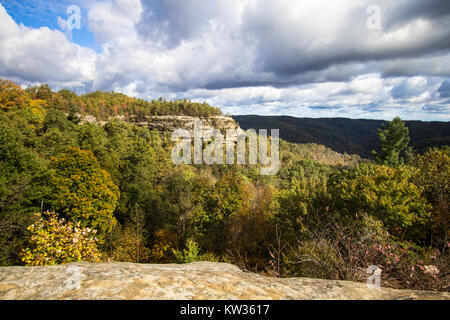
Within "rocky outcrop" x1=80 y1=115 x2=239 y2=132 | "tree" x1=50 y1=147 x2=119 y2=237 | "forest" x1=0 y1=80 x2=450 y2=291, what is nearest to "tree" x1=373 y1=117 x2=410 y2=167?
"forest" x1=0 y1=80 x2=450 y2=291

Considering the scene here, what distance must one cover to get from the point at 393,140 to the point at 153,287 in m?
49.2

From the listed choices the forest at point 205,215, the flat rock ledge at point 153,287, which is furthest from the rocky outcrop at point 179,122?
the flat rock ledge at point 153,287

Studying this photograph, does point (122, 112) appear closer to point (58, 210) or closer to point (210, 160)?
point (210, 160)

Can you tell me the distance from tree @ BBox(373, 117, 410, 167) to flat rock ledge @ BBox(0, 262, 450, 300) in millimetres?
44568

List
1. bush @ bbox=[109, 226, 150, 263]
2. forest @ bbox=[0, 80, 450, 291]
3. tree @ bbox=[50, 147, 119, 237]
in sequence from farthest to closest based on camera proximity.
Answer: bush @ bbox=[109, 226, 150, 263] → tree @ bbox=[50, 147, 119, 237] → forest @ bbox=[0, 80, 450, 291]

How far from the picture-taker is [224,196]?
23297 mm

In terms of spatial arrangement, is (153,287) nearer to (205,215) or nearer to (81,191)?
(81,191)

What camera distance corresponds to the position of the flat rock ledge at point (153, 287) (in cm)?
206

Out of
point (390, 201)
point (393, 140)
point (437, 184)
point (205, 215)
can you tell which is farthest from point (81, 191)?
point (393, 140)

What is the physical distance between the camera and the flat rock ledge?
2061 mm

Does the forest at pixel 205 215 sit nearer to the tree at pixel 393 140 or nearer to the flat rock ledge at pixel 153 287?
the flat rock ledge at pixel 153 287

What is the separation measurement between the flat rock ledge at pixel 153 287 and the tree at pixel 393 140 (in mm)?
44568

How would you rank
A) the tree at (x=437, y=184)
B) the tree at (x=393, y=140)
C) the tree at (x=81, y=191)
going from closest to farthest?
1. the tree at (x=437, y=184)
2. the tree at (x=81, y=191)
3. the tree at (x=393, y=140)

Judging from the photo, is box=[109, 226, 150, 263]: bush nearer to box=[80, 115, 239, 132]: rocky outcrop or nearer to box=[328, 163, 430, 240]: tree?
box=[328, 163, 430, 240]: tree
